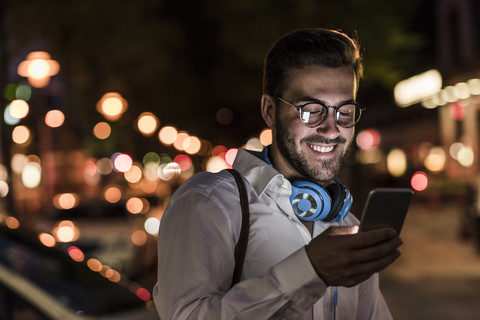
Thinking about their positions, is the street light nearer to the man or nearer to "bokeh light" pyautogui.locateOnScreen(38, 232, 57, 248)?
"bokeh light" pyautogui.locateOnScreen(38, 232, 57, 248)

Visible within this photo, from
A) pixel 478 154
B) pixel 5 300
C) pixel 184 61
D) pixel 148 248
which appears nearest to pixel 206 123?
pixel 184 61

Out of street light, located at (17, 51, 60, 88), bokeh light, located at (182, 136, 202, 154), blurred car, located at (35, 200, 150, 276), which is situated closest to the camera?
blurred car, located at (35, 200, 150, 276)

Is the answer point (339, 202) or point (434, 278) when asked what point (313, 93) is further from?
point (434, 278)

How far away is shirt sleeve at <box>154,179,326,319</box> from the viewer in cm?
166

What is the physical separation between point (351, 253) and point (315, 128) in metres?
0.62

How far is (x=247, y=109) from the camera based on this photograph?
44656 mm

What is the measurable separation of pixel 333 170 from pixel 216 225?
1.55 feet

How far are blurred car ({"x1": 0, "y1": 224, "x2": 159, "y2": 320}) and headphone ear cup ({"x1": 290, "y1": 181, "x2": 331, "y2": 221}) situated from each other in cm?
213

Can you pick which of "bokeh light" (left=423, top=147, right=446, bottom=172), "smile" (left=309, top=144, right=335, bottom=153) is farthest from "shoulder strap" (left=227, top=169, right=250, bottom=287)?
"bokeh light" (left=423, top=147, right=446, bottom=172)

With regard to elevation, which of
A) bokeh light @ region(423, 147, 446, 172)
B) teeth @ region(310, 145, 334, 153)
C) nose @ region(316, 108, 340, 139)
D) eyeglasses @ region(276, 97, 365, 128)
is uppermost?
bokeh light @ region(423, 147, 446, 172)

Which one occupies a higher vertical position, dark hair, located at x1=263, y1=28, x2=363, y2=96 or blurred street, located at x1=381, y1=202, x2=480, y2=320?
dark hair, located at x1=263, y1=28, x2=363, y2=96

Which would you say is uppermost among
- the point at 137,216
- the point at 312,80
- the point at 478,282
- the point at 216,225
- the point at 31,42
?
the point at 31,42

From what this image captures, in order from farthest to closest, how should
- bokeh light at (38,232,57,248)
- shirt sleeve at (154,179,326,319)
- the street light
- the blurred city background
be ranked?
the street light, the blurred city background, bokeh light at (38,232,57,248), shirt sleeve at (154,179,326,319)

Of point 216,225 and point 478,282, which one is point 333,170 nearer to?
point 216,225
